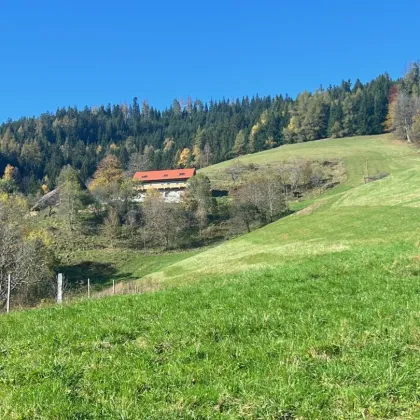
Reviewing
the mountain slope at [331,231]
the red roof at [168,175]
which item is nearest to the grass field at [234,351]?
the mountain slope at [331,231]

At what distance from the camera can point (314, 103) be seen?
194375mm

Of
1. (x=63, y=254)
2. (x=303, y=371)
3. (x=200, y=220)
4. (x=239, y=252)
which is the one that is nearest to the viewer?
(x=303, y=371)

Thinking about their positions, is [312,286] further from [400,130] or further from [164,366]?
[400,130]

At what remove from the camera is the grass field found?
19.5ft

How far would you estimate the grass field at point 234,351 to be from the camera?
5938 mm

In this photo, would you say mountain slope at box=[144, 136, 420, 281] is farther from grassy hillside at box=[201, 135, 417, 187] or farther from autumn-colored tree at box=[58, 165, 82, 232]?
autumn-colored tree at box=[58, 165, 82, 232]

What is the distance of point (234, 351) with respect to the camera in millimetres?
8023

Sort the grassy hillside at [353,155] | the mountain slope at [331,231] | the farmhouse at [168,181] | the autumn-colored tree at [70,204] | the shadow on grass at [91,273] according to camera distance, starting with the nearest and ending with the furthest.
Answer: the mountain slope at [331,231] < the shadow on grass at [91,273] < the autumn-colored tree at [70,204] < the grassy hillside at [353,155] < the farmhouse at [168,181]

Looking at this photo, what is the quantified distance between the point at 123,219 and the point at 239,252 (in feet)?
211

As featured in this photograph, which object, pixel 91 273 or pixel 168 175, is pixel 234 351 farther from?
pixel 168 175

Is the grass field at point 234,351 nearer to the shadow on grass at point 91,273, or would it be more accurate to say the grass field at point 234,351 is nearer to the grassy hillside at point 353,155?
the shadow on grass at point 91,273

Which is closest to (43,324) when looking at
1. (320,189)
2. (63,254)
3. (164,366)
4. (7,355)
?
(7,355)

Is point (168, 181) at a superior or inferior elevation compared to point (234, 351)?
superior

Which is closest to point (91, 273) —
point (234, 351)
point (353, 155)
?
point (234, 351)
